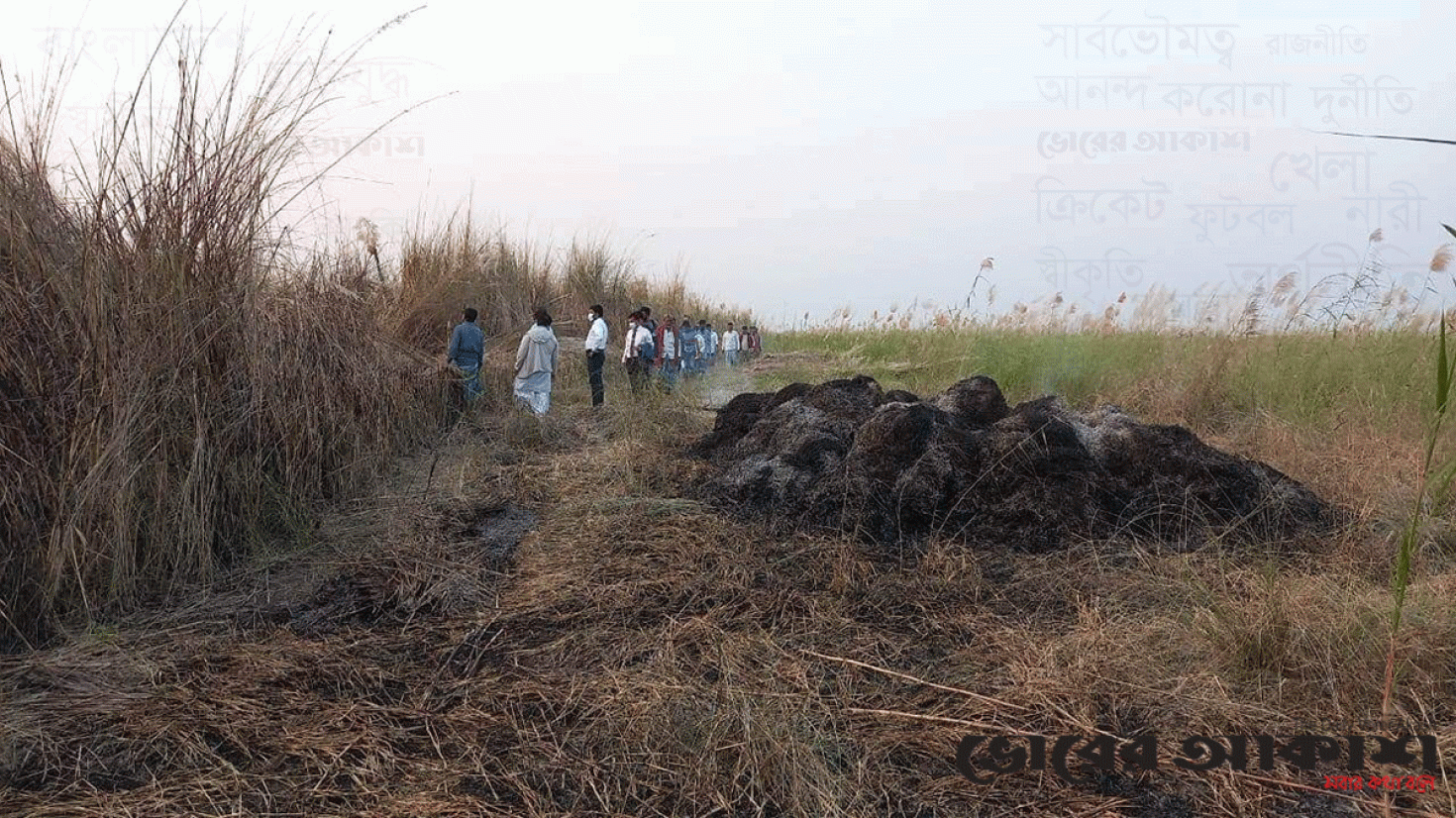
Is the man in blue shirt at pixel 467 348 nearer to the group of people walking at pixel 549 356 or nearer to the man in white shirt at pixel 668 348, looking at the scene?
the group of people walking at pixel 549 356

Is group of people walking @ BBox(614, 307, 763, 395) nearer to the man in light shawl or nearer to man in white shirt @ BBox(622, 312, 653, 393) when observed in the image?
man in white shirt @ BBox(622, 312, 653, 393)

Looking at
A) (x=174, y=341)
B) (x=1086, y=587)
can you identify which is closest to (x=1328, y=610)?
(x=1086, y=587)

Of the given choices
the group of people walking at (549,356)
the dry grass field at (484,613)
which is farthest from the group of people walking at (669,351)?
the dry grass field at (484,613)

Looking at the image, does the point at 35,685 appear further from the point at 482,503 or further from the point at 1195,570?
the point at 1195,570

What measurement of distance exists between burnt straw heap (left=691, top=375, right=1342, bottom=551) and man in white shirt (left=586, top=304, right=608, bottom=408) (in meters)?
4.58

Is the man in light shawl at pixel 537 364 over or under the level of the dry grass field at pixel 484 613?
over

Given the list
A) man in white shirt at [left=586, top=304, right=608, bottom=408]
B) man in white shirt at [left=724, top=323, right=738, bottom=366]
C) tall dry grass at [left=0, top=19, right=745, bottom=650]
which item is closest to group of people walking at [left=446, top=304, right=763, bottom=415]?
man in white shirt at [left=586, top=304, right=608, bottom=408]

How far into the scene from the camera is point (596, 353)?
957cm

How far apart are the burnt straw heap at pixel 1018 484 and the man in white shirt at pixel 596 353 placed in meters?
4.58

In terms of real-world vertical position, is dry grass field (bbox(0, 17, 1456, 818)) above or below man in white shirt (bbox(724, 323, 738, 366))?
below

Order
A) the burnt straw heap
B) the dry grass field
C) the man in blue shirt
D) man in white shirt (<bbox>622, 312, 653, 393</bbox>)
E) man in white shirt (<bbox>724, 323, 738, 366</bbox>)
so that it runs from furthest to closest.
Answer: man in white shirt (<bbox>724, 323, 738, 366</bbox>)
man in white shirt (<bbox>622, 312, 653, 393</bbox>)
the man in blue shirt
the burnt straw heap
the dry grass field

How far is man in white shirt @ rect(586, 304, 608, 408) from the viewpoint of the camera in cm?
945

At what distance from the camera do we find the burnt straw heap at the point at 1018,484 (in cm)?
426

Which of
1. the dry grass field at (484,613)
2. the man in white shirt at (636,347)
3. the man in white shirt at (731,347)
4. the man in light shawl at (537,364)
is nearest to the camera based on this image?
the dry grass field at (484,613)
